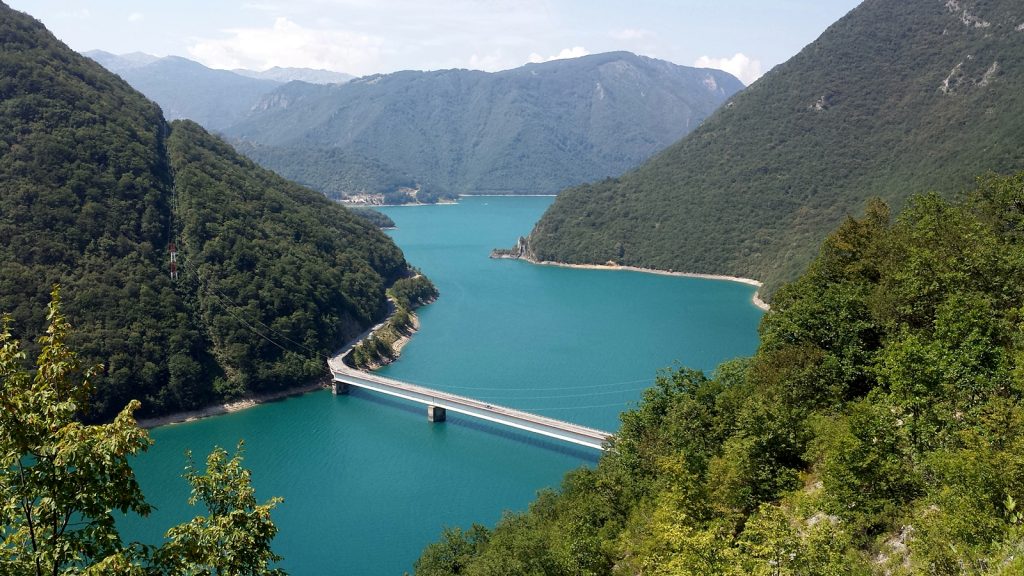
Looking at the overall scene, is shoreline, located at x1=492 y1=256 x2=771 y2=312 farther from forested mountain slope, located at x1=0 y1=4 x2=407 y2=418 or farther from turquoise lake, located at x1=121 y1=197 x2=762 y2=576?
forested mountain slope, located at x1=0 y1=4 x2=407 y2=418

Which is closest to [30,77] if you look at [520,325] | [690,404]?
[520,325]

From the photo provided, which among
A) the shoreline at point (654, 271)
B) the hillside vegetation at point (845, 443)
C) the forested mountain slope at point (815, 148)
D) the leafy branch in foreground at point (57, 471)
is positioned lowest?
the shoreline at point (654, 271)

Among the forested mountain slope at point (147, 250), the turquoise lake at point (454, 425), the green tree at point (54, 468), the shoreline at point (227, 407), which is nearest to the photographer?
the green tree at point (54, 468)

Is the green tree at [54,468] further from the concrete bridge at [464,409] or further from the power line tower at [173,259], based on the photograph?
the power line tower at [173,259]

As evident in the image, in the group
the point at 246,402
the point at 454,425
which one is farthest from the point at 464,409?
the point at 246,402

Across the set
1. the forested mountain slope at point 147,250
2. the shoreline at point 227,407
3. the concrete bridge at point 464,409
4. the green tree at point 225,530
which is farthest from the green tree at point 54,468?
the forested mountain slope at point 147,250

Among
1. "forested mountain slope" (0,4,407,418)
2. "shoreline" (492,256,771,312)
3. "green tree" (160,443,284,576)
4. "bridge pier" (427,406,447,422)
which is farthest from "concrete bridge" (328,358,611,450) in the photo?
"shoreline" (492,256,771,312)

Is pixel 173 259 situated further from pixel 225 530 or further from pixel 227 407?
pixel 225 530

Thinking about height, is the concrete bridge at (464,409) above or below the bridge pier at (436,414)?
above

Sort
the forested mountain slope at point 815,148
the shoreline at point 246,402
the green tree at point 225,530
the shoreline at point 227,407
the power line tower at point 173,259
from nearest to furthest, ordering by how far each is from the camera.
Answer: the green tree at point 225,530 → the shoreline at point 227,407 → the shoreline at point 246,402 → the power line tower at point 173,259 → the forested mountain slope at point 815,148
